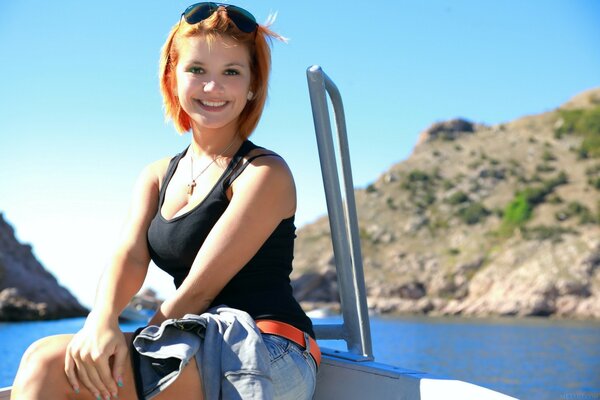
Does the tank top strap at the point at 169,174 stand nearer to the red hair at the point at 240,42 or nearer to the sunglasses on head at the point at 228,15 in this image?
the red hair at the point at 240,42

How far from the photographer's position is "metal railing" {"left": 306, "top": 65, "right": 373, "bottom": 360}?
1.99 metres

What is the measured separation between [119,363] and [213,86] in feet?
2.03

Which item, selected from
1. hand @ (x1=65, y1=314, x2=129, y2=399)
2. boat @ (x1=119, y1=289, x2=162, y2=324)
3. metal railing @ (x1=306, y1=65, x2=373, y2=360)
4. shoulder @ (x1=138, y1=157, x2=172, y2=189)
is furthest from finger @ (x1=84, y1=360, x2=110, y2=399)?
boat @ (x1=119, y1=289, x2=162, y2=324)

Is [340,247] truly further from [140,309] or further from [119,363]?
[140,309]

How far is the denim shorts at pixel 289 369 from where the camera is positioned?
144 centimetres

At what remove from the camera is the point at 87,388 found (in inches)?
54.1

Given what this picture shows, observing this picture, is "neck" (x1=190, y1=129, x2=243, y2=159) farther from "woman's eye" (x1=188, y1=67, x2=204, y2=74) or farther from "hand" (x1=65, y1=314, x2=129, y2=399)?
"hand" (x1=65, y1=314, x2=129, y2=399)

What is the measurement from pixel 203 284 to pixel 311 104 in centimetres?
63

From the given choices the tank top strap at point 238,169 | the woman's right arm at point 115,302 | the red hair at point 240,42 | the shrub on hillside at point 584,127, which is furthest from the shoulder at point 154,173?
the shrub on hillside at point 584,127

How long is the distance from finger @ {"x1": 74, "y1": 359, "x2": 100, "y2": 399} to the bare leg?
2cm

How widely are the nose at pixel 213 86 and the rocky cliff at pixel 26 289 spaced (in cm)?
3809

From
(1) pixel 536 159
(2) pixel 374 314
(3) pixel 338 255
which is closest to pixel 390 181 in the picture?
(1) pixel 536 159

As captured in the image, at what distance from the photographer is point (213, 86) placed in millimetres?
1704

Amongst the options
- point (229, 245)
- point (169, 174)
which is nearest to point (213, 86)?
point (169, 174)
